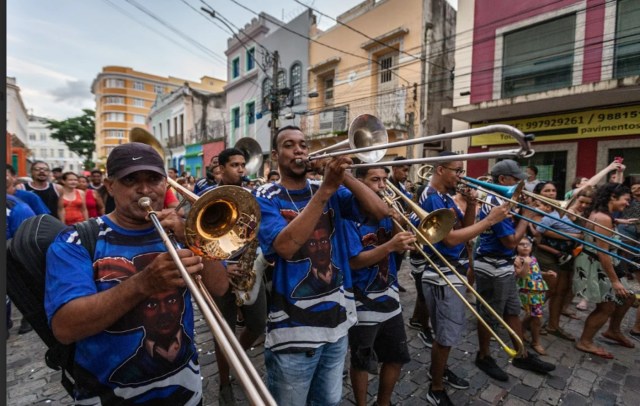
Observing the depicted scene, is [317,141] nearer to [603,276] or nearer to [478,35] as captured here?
[478,35]

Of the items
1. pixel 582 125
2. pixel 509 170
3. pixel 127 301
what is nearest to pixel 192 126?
pixel 582 125

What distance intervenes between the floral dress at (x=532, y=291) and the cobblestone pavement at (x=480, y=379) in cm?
56

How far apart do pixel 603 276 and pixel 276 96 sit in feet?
42.7

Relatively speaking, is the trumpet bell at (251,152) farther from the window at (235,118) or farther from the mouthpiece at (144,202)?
the window at (235,118)

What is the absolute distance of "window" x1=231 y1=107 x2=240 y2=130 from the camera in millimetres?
23359

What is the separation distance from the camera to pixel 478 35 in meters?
11.7

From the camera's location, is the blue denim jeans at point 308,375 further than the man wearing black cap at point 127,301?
Yes

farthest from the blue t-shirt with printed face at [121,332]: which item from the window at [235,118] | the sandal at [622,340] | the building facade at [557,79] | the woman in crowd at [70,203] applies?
the window at [235,118]

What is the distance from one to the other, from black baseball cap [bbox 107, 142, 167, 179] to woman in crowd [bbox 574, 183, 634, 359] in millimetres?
4535

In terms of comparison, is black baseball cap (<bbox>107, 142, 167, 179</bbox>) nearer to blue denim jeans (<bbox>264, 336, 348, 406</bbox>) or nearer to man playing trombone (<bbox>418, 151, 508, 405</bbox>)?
blue denim jeans (<bbox>264, 336, 348, 406</bbox>)

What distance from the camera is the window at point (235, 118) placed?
76.6 ft

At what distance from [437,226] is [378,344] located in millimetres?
1082

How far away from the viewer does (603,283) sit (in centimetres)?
394

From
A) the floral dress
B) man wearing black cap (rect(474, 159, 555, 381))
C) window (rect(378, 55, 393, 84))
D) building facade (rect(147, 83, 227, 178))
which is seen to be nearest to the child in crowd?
the floral dress
